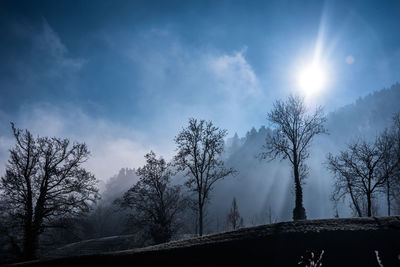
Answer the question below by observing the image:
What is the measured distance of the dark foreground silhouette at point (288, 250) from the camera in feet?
26.0

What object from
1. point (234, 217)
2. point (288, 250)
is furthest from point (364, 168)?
point (234, 217)

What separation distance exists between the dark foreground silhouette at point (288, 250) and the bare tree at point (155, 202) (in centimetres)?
1390

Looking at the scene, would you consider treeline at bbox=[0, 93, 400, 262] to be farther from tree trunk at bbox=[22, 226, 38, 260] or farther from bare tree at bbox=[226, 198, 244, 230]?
bare tree at bbox=[226, 198, 244, 230]

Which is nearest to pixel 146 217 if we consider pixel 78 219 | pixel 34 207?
pixel 78 219

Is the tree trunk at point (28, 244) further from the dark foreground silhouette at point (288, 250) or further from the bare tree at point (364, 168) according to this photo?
the bare tree at point (364, 168)

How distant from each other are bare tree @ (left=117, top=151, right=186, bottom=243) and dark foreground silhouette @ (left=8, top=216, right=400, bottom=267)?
1390 cm

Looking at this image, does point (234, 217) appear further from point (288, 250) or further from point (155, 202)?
point (288, 250)

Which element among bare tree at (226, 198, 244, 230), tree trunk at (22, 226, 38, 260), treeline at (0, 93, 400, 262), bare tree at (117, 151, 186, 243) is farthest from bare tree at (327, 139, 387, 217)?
tree trunk at (22, 226, 38, 260)

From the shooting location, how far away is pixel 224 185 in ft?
394

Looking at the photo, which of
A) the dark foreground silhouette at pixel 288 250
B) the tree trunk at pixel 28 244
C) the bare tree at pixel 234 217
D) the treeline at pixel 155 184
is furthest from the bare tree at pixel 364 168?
the tree trunk at pixel 28 244

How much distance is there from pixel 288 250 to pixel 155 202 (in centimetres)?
1957

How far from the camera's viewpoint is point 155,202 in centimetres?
2581

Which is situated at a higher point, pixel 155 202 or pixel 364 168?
pixel 364 168

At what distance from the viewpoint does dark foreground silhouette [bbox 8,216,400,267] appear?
7.93 meters
